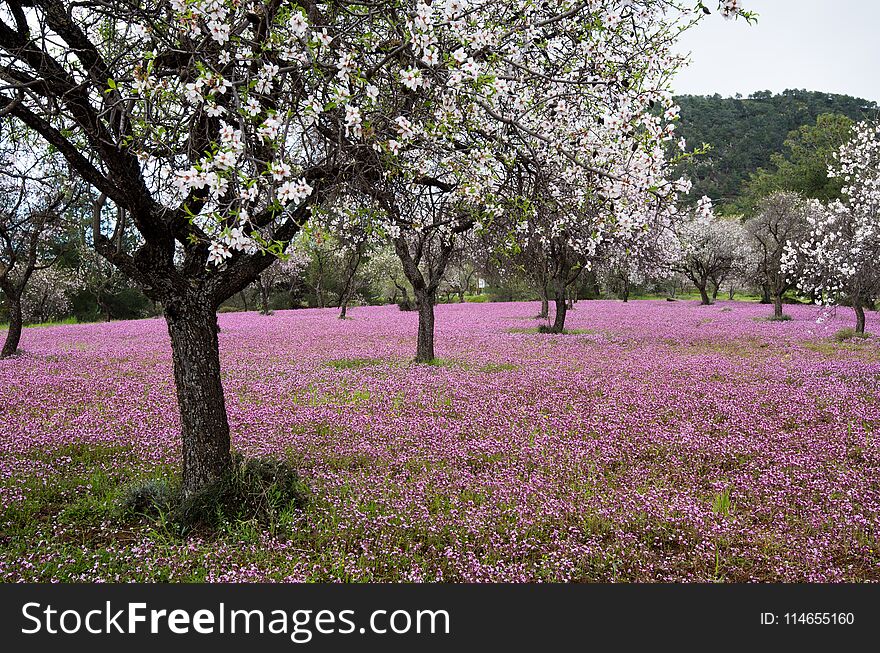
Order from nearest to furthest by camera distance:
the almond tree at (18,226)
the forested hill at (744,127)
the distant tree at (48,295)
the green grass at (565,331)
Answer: the almond tree at (18,226)
the green grass at (565,331)
the distant tree at (48,295)
the forested hill at (744,127)

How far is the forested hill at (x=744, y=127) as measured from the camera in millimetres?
88125

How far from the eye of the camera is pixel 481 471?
7160 millimetres

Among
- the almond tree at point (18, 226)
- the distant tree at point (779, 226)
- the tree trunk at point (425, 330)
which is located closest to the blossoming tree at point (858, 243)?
the distant tree at point (779, 226)

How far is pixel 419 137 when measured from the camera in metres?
5.60

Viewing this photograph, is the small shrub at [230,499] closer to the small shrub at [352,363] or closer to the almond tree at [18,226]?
the almond tree at [18,226]

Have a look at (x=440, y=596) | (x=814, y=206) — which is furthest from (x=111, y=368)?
(x=814, y=206)

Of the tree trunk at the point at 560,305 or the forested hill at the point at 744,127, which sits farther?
the forested hill at the point at 744,127

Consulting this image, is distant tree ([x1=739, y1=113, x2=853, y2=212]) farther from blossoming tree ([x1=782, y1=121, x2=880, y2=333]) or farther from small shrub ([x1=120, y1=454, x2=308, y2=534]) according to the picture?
small shrub ([x1=120, y1=454, x2=308, y2=534])

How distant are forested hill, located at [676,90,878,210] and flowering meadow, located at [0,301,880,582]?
86921 mm

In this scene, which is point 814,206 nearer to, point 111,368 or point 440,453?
point 440,453

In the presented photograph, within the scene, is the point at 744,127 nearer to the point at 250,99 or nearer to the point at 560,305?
the point at 560,305

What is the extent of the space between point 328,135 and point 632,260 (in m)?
26.5

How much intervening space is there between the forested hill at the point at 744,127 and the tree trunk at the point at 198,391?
93.8m

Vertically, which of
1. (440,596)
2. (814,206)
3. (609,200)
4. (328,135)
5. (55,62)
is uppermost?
(814,206)
